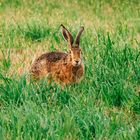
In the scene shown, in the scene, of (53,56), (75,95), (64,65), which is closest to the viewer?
(75,95)

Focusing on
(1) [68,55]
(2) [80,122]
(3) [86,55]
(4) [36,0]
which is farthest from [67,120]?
(4) [36,0]

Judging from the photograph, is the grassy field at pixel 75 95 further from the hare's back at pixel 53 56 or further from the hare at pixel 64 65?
the hare's back at pixel 53 56

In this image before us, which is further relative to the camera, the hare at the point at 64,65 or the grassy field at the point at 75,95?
the hare at the point at 64,65

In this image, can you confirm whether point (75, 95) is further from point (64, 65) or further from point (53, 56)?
point (53, 56)

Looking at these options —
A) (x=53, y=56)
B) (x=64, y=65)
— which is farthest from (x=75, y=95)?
(x=53, y=56)

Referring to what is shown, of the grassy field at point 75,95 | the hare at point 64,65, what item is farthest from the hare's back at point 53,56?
the grassy field at point 75,95

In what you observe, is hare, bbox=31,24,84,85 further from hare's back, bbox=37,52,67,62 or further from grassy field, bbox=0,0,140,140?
grassy field, bbox=0,0,140,140

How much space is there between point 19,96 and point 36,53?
2.27 m

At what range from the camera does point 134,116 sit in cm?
507

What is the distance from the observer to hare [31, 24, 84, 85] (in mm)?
5613

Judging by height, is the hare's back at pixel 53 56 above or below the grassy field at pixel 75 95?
above

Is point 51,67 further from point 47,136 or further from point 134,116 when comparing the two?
point 47,136

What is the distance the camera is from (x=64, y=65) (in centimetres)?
591

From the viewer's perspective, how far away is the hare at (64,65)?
18.4ft
